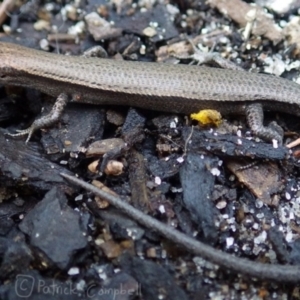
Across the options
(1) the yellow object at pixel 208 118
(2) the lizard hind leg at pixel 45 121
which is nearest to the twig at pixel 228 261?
(1) the yellow object at pixel 208 118

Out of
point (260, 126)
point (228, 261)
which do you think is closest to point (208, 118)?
point (260, 126)

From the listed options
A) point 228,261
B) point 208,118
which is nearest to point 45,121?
point 208,118

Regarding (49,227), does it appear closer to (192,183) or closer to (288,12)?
(192,183)

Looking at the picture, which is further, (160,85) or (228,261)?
(160,85)

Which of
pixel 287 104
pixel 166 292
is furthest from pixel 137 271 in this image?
pixel 287 104

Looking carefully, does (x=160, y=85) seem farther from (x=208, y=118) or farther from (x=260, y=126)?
(x=260, y=126)

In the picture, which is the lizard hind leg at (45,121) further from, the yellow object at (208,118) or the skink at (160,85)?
the yellow object at (208,118)

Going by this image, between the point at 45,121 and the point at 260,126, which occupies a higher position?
the point at 260,126
